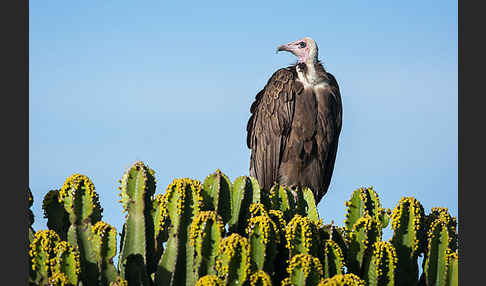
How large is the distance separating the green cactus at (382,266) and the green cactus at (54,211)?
3058 millimetres

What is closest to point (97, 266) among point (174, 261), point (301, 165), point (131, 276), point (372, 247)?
point (131, 276)

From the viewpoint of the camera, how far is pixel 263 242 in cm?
648

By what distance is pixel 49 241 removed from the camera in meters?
6.54

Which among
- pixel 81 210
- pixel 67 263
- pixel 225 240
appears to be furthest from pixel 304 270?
pixel 81 210

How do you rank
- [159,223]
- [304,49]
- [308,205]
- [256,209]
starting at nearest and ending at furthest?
[159,223] → [256,209] → [308,205] → [304,49]

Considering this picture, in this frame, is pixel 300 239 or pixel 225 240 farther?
pixel 300 239

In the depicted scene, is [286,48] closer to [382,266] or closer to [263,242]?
[382,266]

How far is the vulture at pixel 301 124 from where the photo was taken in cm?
1031

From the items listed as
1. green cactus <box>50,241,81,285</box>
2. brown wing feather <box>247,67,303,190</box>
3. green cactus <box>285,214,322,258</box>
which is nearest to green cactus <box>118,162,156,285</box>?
green cactus <box>50,241,81,285</box>

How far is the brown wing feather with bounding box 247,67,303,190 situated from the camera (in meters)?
10.4

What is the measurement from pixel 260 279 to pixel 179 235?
95cm

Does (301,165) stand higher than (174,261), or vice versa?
(301,165)
